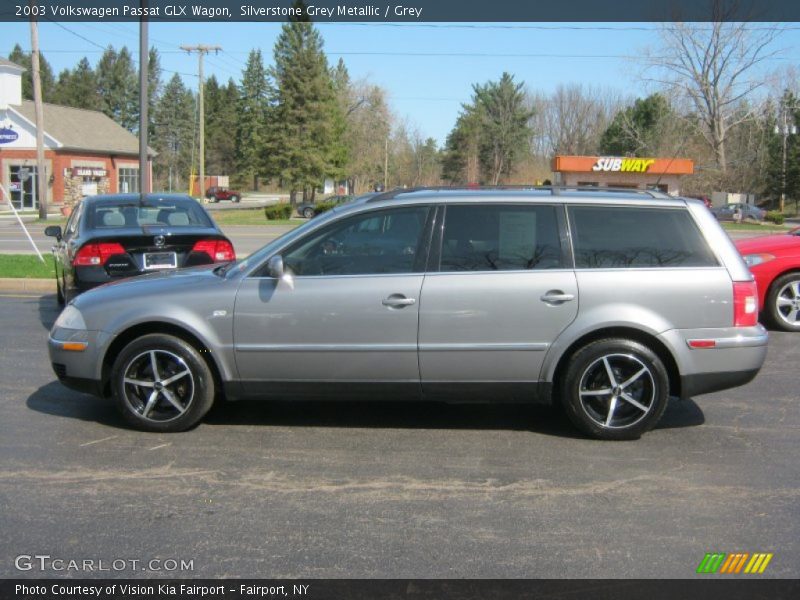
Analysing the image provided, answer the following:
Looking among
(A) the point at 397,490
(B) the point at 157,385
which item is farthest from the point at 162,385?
(A) the point at 397,490

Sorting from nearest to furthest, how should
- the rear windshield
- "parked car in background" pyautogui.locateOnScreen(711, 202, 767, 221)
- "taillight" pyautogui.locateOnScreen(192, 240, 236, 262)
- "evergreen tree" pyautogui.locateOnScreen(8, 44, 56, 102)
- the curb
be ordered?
1. "taillight" pyautogui.locateOnScreen(192, 240, 236, 262)
2. the rear windshield
3. the curb
4. "parked car in background" pyautogui.locateOnScreen(711, 202, 767, 221)
5. "evergreen tree" pyautogui.locateOnScreen(8, 44, 56, 102)

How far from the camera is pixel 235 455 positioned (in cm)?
511

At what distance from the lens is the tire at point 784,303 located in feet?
31.1

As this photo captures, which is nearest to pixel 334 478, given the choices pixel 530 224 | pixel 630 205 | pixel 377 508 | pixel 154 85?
pixel 377 508

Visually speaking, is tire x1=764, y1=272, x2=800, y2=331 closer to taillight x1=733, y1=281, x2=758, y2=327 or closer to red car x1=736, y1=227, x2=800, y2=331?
red car x1=736, y1=227, x2=800, y2=331

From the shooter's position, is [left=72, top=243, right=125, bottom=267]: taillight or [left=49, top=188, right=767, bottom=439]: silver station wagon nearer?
[left=49, top=188, right=767, bottom=439]: silver station wagon

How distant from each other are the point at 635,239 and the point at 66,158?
54.1m

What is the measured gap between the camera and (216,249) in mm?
8625

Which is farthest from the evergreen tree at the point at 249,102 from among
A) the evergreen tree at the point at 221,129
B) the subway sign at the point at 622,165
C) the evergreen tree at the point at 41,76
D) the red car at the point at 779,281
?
the red car at the point at 779,281

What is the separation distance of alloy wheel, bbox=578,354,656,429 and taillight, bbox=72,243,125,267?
5231 millimetres

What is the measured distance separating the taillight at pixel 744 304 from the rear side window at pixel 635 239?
232mm

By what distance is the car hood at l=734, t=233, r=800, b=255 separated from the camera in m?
9.55

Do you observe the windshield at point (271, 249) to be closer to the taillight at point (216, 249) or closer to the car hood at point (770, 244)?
the taillight at point (216, 249)

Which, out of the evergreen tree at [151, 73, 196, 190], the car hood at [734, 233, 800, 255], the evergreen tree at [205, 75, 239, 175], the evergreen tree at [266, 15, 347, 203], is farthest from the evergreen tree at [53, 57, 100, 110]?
the car hood at [734, 233, 800, 255]
